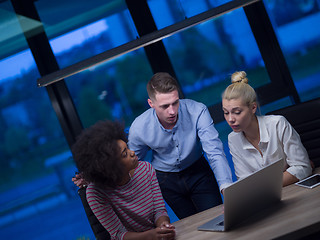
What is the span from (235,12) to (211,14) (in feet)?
2.37

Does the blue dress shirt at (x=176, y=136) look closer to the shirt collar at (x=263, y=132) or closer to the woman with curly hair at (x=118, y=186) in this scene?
the shirt collar at (x=263, y=132)

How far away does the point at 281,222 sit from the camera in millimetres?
1469

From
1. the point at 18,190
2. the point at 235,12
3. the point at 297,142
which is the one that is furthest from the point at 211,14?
the point at 18,190

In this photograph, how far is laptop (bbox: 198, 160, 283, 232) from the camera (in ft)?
4.85

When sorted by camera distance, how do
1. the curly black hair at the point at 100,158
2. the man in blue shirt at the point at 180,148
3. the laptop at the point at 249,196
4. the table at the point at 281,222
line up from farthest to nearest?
the man in blue shirt at the point at 180,148 < the curly black hair at the point at 100,158 < the laptop at the point at 249,196 < the table at the point at 281,222

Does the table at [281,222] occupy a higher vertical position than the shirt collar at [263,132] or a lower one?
lower

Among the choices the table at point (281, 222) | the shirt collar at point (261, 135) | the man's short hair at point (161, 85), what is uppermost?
the man's short hair at point (161, 85)

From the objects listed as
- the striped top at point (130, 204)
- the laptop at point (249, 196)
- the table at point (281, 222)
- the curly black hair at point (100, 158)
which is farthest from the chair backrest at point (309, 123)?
the curly black hair at point (100, 158)

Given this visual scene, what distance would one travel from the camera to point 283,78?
350cm

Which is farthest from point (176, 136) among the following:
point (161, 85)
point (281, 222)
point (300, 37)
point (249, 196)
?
point (300, 37)

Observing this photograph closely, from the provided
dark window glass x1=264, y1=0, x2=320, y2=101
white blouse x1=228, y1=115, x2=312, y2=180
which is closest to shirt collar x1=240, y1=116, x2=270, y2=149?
white blouse x1=228, y1=115, x2=312, y2=180

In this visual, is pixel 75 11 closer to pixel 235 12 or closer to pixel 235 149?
pixel 235 12

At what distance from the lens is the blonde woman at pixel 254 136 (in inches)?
81.8

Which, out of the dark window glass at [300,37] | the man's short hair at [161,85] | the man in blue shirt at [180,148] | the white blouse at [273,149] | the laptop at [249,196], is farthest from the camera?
the dark window glass at [300,37]
